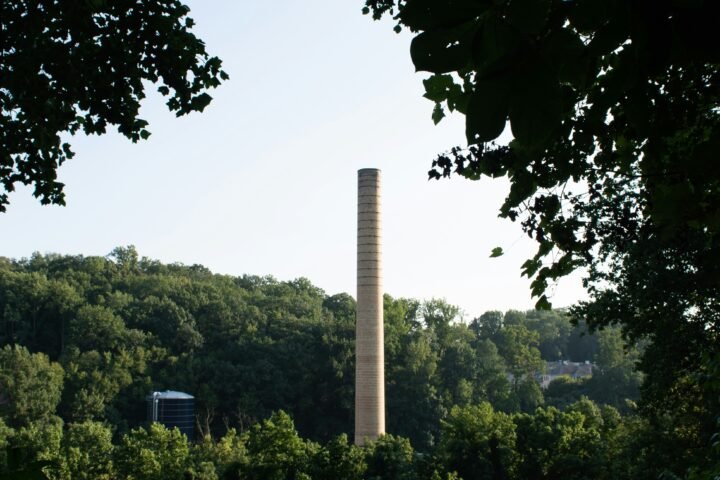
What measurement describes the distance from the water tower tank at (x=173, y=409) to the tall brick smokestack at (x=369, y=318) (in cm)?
1294

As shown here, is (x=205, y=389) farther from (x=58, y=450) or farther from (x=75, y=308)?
(x=58, y=450)

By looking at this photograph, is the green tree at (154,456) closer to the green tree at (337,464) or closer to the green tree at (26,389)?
the green tree at (337,464)

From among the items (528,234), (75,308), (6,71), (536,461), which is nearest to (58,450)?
(536,461)

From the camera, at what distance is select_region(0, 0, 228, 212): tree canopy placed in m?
7.07

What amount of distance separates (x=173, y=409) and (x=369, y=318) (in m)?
14.6

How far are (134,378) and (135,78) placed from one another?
145 ft

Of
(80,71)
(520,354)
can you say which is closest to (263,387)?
(520,354)

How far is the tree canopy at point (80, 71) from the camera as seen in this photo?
707cm

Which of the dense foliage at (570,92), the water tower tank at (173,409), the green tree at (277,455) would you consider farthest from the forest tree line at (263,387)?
the dense foliage at (570,92)

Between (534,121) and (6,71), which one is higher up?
(6,71)

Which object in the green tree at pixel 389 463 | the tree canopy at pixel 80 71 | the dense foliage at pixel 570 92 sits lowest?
the green tree at pixel 389 463

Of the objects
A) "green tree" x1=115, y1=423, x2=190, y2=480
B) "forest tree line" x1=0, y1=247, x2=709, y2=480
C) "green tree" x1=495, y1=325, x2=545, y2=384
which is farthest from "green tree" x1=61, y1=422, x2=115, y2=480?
"green tree" x1=495, y1=325, x2=545, y2=384

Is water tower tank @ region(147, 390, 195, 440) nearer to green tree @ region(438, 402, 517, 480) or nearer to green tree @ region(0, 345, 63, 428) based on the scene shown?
green tree @ region(0, 345, 63, 428)

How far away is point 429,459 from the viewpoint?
2916 centimetres
